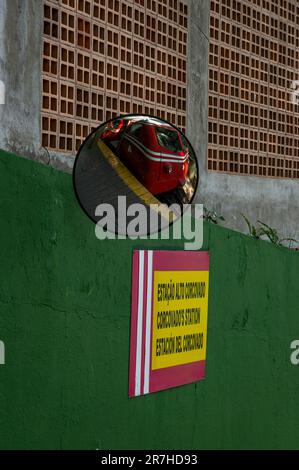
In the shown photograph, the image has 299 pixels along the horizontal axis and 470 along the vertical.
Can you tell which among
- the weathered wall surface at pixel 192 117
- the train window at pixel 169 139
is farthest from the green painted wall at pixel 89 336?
the weathered wall surface at pixel 192 117

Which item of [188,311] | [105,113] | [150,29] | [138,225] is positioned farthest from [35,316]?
[150,29]

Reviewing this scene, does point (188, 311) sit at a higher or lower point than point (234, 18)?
lower

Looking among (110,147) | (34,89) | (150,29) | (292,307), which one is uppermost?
(150,29)

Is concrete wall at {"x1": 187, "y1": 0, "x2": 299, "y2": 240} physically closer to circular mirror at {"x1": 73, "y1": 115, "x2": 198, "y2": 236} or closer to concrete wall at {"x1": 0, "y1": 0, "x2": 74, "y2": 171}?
concrete wall at {"x1": 0, "y1": 0, "x2": 74, "y2": 171}

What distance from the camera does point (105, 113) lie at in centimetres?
696

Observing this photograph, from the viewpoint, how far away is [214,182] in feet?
28.3

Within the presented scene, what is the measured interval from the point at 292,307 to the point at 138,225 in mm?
3132

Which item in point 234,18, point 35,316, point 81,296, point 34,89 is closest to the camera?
point 35,316

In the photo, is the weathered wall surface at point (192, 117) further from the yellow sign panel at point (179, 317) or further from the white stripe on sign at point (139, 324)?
the yellow sign panel at point (179, 317)

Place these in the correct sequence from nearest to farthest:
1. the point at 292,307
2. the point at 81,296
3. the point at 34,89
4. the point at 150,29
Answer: the point at 81,296
the point at 34,89
the point at 150,29
the point at 292,307

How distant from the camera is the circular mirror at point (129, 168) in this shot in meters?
5.12

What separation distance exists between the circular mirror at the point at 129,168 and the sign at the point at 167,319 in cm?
75

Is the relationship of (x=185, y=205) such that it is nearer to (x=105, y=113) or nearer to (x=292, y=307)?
(x=105, y=113)

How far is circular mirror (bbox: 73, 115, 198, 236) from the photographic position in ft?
16.8
